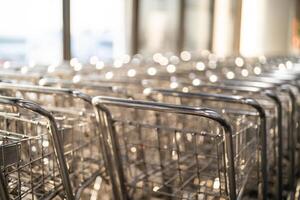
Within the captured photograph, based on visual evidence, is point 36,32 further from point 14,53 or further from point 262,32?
point 262,32

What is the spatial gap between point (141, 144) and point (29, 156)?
1.40 feet

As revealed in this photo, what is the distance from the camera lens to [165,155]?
71.9 inches

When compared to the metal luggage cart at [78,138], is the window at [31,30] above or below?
above

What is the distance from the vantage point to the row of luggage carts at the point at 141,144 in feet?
4.38

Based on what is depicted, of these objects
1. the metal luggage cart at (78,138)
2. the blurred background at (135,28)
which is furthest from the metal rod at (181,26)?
the metal luggage cart at (78,138)

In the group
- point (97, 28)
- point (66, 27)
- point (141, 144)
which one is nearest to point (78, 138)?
point (141, 144)

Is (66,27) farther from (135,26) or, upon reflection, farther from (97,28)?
(135,26)

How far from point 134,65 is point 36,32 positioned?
957 millimetres

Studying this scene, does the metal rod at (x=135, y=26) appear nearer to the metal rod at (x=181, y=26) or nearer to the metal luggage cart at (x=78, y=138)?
the metal rod at (x=181, y=26)

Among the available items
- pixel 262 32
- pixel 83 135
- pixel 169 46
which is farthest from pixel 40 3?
pixel 262 32

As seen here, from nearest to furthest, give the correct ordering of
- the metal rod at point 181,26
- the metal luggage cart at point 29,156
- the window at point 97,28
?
the metal luggage cart at point 29,156
the window at point 97,28
the metal rod at point 181,26

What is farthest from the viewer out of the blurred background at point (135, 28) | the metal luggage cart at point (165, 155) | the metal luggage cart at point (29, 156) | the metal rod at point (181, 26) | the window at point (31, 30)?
the metal rod at point (181, 26)

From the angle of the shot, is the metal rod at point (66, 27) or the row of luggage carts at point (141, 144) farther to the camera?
the metal rod at point (66, 27)

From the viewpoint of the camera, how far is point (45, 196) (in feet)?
4.66
